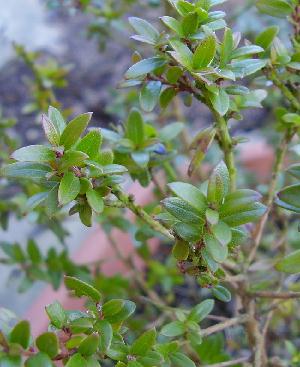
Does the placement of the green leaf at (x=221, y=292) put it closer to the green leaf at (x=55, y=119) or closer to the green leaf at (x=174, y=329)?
the green leaf at (x=174, y=329)

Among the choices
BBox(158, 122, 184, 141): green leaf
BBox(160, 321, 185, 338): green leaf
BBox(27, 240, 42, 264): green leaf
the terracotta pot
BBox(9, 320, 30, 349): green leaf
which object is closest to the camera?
BBox(9, 320, 30, 349): green leaf

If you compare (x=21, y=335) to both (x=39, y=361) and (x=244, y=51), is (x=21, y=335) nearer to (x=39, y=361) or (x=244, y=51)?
(x=39, y=361)

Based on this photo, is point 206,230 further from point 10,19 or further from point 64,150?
point 10,19

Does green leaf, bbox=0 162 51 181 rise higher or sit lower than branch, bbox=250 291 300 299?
higher

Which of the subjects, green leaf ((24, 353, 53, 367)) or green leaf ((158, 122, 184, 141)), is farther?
green leaf ((158, 122, 184, 141))

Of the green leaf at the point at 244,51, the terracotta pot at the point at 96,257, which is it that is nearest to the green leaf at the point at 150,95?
the green leaf at the point at 244,51

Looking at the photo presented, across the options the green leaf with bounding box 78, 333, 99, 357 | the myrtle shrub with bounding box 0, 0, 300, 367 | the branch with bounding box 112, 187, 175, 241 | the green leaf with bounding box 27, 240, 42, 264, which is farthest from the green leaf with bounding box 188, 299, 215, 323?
the green leaf with bounding box 27, 240, 42, 264

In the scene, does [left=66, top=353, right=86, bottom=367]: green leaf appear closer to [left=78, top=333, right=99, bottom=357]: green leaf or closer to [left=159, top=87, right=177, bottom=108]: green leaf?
[left=78, top=333, right=99, bottom=357]: green leaf
